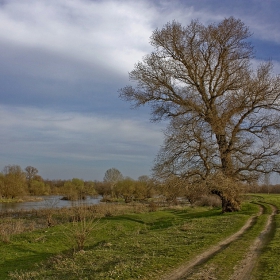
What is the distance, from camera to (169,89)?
24.2m

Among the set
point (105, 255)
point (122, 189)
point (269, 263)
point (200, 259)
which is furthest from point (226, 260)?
point (122, 189)

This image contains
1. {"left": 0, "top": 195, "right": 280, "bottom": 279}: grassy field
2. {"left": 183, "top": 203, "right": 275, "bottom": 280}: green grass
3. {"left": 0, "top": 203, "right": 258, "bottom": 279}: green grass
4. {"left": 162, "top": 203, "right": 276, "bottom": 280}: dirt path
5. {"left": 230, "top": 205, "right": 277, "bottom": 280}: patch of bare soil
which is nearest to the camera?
{"left": 230, "top": 205, "right": 277, "bottom": 280}: patch of bare soil

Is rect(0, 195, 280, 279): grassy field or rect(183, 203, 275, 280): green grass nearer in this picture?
rect(183, 203, 275, 280): green grass

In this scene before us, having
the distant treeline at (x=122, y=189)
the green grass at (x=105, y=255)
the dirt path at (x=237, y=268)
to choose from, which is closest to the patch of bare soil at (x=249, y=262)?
the dirt path at (x=237, y=268)

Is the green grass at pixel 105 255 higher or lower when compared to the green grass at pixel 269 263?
lower

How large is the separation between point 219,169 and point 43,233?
12.4 m

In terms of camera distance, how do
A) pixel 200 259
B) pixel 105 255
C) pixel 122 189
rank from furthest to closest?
pixel 122 189, pixel 105 255, pixel 200 259

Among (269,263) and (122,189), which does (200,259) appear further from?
(122,189)

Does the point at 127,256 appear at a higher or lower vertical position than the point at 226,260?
lower

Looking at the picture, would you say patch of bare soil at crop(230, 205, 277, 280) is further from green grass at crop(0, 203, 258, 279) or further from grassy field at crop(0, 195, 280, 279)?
green grass at crop(0, 203, 258, 279)

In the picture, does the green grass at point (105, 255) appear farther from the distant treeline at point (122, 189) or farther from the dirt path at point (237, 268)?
the distant treeline at point (122, 189)

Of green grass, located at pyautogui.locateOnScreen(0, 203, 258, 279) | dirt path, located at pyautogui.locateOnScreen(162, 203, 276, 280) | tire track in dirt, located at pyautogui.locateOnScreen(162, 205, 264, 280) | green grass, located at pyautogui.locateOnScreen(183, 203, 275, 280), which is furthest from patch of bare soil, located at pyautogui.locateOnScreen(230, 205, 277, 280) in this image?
green grass, located at pyautogui.locateOnScreen(0, 203, 258, 279)

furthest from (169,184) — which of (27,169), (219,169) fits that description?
(27,169)

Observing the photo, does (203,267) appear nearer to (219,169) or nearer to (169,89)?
(219,169)
